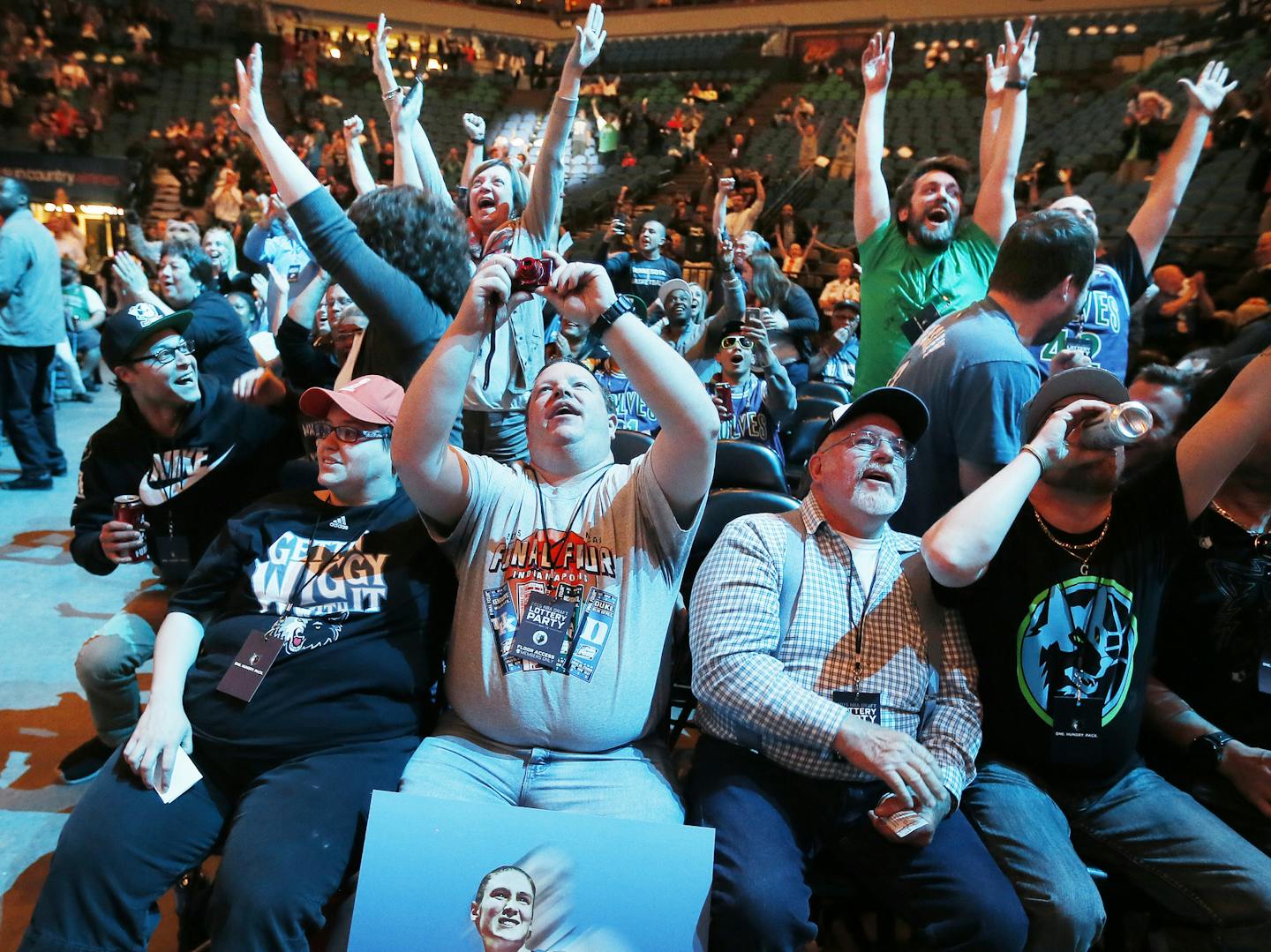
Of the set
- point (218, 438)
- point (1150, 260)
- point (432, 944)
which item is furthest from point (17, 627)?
point (1150, 260)

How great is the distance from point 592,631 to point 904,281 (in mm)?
1553

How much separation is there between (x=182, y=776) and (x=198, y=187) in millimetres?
15702

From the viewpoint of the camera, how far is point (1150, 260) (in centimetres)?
282

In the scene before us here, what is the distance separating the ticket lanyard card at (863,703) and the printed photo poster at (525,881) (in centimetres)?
43

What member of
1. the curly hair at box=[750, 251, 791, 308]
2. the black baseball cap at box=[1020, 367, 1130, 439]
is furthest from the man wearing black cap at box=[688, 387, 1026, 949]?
the curly hair at box=[750, 251, 791, 308]

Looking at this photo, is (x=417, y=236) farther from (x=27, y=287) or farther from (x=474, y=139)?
(x=27, y=287)

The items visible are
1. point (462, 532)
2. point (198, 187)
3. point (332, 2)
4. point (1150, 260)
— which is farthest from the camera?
point (332, 2)

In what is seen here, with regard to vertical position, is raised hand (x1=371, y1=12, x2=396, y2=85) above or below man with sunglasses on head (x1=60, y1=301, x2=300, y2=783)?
above

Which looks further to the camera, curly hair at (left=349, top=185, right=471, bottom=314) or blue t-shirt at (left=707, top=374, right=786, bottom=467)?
blue t-shirt at (left=707, top=374, right=786, bottom=467)

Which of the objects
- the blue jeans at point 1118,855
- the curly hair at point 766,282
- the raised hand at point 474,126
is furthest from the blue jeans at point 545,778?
the curly hair at point 766,282

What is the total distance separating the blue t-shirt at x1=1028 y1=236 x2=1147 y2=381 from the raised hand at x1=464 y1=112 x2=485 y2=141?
244 cm

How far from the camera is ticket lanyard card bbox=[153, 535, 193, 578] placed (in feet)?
7.27

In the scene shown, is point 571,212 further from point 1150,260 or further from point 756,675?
point 756,675

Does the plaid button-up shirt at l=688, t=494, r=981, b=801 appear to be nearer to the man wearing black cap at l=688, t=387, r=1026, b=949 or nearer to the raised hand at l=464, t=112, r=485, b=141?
the man wearing black cap at l=688, t=387, r=1026, b=949
